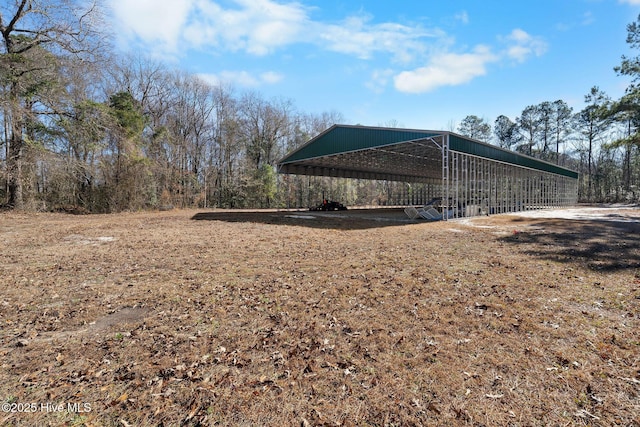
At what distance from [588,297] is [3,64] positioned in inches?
923

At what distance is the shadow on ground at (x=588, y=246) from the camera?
21.4 feet

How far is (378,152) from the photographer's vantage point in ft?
70.9

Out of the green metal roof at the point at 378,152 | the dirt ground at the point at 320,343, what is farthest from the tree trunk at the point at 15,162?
the green metal roof at the point at 378,152

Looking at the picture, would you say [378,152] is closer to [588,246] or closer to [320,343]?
[588,246]

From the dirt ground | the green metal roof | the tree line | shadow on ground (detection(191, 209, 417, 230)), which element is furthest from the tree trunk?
the green metal roof

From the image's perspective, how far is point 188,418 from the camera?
2041 millimetres

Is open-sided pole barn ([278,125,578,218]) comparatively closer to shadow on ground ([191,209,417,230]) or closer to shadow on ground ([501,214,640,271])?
shadow on ground ([191,209,417,230])

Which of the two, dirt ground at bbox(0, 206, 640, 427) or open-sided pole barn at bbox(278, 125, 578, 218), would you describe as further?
open-sided pole barn at bbox(278, 125, 578, 218)

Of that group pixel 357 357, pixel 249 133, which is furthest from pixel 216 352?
pixel 249 133

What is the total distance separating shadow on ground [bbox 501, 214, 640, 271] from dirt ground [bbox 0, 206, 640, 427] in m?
0.23

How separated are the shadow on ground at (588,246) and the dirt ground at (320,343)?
0.23 metres

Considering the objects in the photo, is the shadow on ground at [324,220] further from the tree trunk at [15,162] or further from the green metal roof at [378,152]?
the tree trunk at [15,162]

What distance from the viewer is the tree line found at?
1587cm

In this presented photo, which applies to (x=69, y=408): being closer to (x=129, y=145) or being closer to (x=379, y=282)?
(x=379, y=282)
